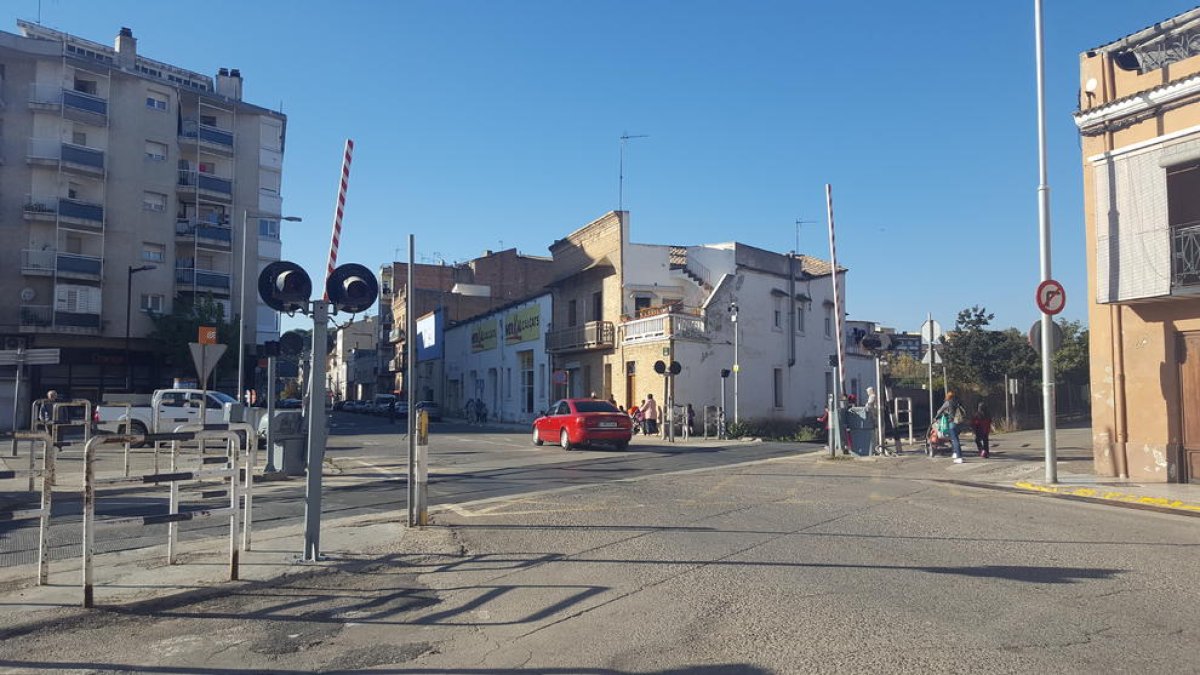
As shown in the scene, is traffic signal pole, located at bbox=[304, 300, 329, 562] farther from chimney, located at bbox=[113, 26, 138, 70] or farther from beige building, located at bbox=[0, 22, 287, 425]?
chimney, located at bbox=[113, 26, 138, 70]

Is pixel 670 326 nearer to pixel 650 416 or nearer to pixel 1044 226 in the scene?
pixel 650 416

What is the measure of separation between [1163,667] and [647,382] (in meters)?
31.6

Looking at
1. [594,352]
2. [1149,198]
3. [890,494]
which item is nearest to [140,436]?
[890,494]

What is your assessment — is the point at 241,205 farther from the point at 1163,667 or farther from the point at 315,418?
the point at 1163,667

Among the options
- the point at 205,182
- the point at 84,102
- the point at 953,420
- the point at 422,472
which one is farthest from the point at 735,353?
the point at 84,102

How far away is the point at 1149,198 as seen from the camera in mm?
13672

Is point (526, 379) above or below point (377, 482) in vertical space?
above

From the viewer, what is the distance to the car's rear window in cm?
2466

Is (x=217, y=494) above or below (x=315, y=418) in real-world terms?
below

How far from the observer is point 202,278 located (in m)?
49.5

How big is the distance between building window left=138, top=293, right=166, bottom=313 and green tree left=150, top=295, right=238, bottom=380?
96cm

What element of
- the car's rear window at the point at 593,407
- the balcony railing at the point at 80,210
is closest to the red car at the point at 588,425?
the car's rear window at the point at 593,407

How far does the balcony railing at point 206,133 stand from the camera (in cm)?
5006

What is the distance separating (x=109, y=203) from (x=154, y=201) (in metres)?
2.49
